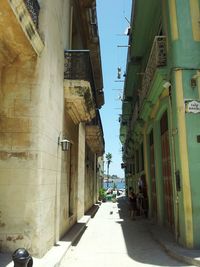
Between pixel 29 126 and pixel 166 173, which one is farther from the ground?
pixel 29 126

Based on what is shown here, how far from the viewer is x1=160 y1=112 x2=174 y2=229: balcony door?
35.0ft

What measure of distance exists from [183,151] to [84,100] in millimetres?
3312

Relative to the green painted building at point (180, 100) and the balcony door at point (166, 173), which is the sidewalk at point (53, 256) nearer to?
the green painted building at point (180, 100)

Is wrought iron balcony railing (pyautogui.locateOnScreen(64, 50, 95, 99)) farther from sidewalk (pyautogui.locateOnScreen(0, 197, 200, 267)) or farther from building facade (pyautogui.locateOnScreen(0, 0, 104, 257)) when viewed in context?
sidewalk (pyautogui.locateOnScreen(0, 197, 200, 267))

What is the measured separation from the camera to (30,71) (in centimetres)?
664

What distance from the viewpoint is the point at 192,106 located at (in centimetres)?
827

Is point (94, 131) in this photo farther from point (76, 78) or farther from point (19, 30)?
point (19, 30)

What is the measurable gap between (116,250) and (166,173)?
3741mm

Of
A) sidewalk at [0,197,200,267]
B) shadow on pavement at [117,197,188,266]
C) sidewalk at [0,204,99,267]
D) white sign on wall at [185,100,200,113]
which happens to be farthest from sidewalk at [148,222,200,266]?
white sign on wall at [185,100,200,113]

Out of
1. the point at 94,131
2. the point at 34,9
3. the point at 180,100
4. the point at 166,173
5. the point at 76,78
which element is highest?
the point at 34,9

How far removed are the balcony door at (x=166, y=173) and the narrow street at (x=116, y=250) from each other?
0.93 meters

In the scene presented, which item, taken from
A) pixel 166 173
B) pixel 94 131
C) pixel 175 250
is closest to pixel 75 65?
pixel 166 173

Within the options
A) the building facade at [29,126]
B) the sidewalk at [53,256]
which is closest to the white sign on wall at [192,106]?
the building facade at [29,126]

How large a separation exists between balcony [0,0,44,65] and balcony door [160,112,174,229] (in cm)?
569
